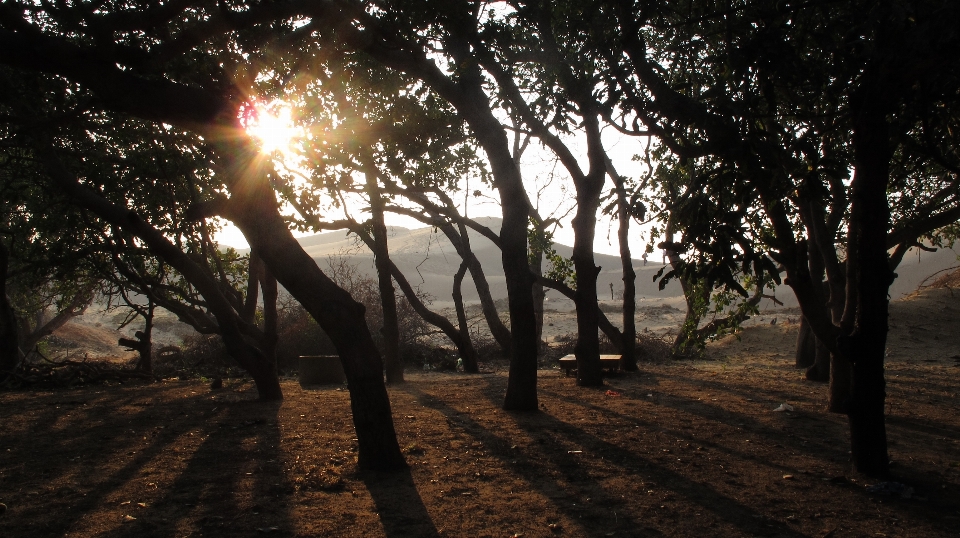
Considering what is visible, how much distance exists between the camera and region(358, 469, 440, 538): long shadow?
166 inches

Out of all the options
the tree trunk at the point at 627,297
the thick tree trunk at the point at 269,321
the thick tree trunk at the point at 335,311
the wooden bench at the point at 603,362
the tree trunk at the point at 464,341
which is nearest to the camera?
the thick tree trunk at the point at 335,311

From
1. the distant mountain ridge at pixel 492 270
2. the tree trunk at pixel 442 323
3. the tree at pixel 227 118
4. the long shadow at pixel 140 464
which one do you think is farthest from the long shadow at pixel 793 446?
the distant mountain ridge at pixel 492 270

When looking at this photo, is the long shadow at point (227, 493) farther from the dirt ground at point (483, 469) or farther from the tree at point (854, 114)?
the tree at point (854, 114)

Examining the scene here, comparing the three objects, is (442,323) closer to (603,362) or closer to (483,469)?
(603,362)

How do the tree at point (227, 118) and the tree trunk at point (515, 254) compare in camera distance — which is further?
the tree trunk at point (515, 254)

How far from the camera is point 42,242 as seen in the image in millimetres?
15539

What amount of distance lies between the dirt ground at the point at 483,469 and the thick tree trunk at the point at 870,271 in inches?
21.8

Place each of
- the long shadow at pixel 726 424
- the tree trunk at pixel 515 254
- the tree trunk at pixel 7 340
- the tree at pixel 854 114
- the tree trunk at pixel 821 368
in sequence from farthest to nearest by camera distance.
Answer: the tree trunk at pixel 7 340 < the tree trunk at pixel 821 368 < the tree trunk at pixel 515 254 < the long shadow at pixel 726 424 < the tree at pixel 854 114

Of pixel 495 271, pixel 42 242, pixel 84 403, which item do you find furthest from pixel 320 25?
pixel 495 271

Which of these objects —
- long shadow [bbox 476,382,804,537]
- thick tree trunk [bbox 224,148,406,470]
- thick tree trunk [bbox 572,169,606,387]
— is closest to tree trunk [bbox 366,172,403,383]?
thick tree trunk [bbox 572,169,606,387]

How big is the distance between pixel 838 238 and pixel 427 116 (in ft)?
22.4

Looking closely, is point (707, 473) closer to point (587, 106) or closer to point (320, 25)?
point (587, 106)

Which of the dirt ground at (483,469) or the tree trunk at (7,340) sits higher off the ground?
the tree trunk at (7,340)

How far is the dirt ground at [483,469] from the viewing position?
4320 millimetres
